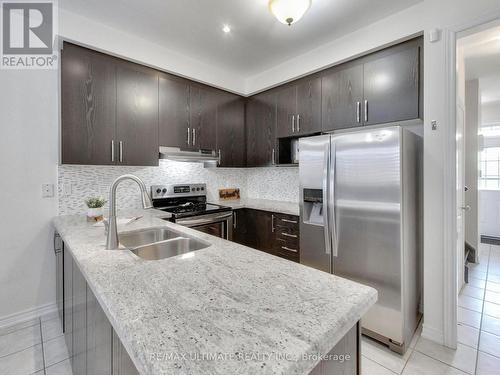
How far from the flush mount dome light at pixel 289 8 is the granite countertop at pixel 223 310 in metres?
1.65

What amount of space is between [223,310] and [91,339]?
0.79 m

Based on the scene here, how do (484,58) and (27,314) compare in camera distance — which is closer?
(27,314)

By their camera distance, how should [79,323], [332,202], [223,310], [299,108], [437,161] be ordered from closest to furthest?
[223,310], [79,323], [437,161], [332,202], [299,108]

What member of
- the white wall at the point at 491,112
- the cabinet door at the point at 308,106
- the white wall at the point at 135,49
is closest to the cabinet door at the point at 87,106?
the white wall at the point at 135,49

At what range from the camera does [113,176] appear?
8.70 ft

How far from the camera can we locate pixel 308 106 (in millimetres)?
2805

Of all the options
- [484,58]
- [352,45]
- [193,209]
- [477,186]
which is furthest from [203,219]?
[477,186]

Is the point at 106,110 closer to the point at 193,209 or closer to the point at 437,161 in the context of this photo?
the point at 193,209

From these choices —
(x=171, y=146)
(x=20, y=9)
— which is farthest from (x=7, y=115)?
(x=171, y=146)

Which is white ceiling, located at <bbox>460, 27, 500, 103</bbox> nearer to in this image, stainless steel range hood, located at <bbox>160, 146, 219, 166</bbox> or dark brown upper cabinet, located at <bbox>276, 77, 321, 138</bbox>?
dark brown upper cabinet, located at <bbox>276, 77, 321, 138</bbox>

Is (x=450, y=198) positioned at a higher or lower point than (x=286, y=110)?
lower

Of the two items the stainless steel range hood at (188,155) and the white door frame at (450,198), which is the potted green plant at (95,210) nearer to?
the stainless steel range hood at (188,155)

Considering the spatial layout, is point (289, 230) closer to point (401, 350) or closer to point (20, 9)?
point (401, 350)

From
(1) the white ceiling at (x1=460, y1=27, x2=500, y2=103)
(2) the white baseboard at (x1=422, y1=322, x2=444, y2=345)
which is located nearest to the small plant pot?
(2) the white baseboard at (x1=422, y1=322, x2=444, y2=345)
